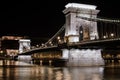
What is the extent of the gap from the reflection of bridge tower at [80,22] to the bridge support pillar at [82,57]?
3.00m

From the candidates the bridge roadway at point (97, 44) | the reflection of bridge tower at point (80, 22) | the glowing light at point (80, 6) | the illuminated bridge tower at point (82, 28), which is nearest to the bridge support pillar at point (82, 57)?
the illuminated bridge tower at point (82, 28)

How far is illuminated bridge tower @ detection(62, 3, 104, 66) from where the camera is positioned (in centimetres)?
4666

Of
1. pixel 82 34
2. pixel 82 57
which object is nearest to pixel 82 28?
pixel 82 34

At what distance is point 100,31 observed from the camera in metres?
52.2

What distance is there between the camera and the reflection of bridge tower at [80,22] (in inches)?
1944

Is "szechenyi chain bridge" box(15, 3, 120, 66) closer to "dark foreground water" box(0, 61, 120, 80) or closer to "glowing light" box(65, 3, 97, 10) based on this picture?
"glowing light" box(65, 3, 97, 10)

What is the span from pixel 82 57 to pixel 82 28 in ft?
21.5

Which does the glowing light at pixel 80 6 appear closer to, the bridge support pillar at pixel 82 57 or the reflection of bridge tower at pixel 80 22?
the reflection of bridge tower at pixel 80 22

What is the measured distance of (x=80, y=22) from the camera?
165 ft

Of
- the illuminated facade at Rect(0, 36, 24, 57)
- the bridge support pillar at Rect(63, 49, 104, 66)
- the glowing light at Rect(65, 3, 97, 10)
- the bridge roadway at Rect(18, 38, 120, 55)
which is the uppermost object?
the glowing light at Rect(65, 3, 97, 10)

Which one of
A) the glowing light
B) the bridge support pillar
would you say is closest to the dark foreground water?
the bridge support pillar

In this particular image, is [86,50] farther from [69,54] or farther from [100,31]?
[100,31]

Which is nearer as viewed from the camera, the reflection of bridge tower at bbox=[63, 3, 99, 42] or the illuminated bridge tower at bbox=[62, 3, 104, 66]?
the illuminated bridge tower at bbox=[62, 3, 104, 66]

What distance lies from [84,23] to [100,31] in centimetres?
301
